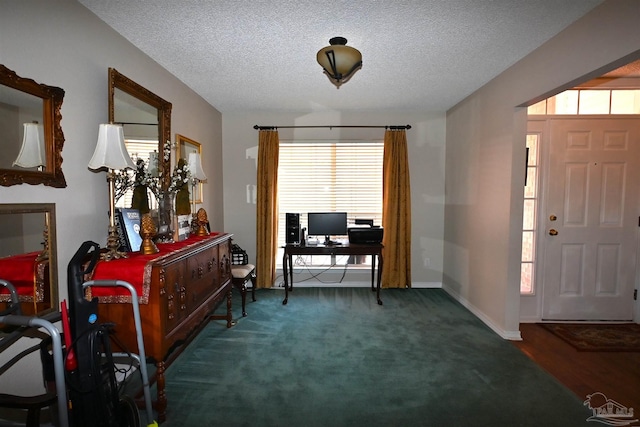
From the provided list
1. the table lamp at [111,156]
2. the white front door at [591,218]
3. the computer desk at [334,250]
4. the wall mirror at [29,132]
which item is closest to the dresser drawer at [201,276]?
the table lamp at [111,156]

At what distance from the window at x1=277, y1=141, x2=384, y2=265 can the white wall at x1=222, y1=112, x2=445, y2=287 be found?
17cm

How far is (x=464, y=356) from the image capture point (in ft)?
8.55

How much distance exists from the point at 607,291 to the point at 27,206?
4840 mm

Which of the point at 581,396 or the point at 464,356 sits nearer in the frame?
the point at 581,396

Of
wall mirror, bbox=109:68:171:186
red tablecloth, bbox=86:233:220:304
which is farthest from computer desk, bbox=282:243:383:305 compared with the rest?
red tablecloth, bbox=86:233:220:304

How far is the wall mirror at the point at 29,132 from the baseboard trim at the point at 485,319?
3624 mm

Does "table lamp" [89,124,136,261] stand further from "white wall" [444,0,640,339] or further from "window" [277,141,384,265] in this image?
"white wall" [444,0,640,339]

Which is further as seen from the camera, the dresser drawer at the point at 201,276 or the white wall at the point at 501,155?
the dresser drawer at the point at 201,276

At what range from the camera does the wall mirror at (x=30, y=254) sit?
1450 millimetres

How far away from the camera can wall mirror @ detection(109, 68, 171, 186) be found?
85.4 inches

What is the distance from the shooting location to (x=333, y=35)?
7.64 feet

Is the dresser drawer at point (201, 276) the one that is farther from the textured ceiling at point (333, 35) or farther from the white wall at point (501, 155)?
the white wall at point (501, 155)

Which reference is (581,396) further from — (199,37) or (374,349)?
(199,37)

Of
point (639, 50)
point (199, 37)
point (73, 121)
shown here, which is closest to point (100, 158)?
point (73, 121)
